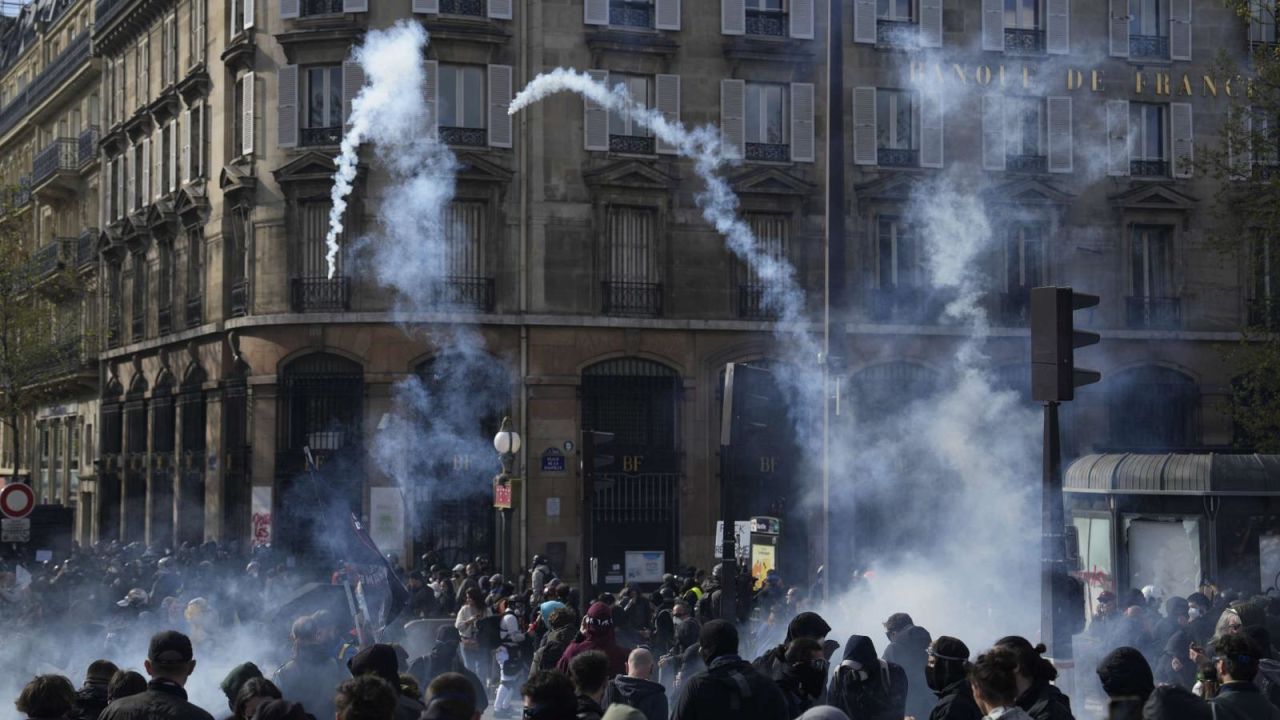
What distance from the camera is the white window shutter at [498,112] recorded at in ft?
102

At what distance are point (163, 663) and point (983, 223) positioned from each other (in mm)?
27042

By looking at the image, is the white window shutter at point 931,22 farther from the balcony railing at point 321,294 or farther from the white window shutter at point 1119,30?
the balcony railing at point 321,294

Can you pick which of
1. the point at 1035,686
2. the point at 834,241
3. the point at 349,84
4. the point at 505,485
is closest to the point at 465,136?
the point at 349,84

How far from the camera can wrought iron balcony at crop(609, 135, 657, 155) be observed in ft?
104

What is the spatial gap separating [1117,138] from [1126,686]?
92.6ft

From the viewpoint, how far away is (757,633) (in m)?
17.8

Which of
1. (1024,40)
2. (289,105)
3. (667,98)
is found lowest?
(289,105)

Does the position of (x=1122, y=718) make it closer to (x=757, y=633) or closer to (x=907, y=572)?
(x=757, y=633)

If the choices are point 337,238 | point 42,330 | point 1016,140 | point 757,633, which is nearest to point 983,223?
point 1016,140

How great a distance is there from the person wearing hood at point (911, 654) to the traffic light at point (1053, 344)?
1.86 m

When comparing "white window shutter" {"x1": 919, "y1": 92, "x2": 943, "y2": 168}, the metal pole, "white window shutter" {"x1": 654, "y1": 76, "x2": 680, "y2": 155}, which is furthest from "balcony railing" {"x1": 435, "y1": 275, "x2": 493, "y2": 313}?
the metal pole

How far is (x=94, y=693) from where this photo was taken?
8.56 metres

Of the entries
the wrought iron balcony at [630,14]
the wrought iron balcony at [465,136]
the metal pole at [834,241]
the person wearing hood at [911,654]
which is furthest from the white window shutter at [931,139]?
the person wearing hood at [911,654]

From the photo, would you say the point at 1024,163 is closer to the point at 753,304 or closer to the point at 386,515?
the point at 753,304
